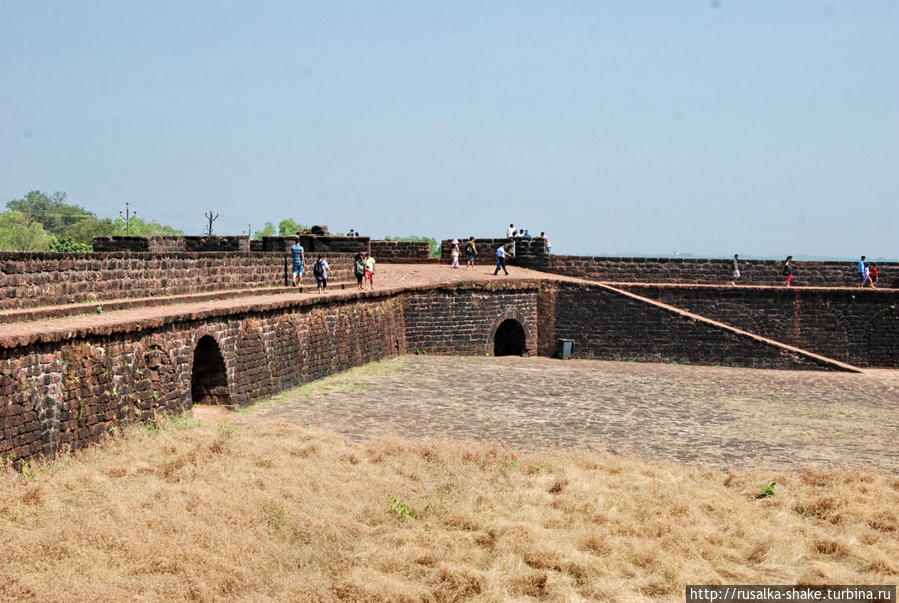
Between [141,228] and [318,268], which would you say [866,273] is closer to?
[318,268]

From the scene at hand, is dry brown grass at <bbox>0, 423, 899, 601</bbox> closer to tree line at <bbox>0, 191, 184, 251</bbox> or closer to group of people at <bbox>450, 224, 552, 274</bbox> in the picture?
group of people at <bbox>450, 224, 552, 274</bbox>

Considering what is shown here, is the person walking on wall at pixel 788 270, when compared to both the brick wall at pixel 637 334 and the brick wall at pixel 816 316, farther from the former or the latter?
the brick wall at pixel 637 334

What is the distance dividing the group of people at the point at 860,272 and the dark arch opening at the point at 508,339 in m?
6.51

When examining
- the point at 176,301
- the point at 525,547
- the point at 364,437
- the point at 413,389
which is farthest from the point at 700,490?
the point at 176,301

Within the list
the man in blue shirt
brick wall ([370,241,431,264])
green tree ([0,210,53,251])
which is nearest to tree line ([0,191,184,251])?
green tree ([0,210,53,251])

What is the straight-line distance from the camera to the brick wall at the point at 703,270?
26828mm

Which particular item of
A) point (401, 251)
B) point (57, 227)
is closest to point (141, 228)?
point (57, 227)

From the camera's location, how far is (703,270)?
90.2ft

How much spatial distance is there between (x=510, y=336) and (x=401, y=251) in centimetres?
660

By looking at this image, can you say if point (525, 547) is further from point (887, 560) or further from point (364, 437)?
point (364, 437)

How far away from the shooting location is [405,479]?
1055 centimetres

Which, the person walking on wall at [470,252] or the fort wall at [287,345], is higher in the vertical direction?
the person walking on wall at [470,252]

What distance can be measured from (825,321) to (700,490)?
16235 millimetres

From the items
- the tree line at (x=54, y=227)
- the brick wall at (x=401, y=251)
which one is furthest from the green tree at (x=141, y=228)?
the brick wall at (x=401, y=251)
